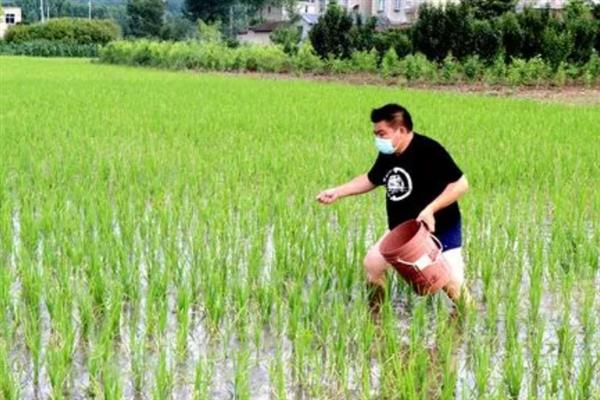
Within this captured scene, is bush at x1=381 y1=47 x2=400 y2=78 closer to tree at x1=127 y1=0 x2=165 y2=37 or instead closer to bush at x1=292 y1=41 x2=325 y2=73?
bush at x1=292 y1=41 x2=325 y2=73

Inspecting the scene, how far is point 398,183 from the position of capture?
374 centimetres

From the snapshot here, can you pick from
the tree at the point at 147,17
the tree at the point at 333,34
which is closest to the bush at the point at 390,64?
the tree at the point at 333,34

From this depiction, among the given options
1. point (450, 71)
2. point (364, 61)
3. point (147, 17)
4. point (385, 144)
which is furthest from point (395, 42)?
point (147, 17)

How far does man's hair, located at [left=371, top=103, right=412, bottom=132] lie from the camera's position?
11.7ft

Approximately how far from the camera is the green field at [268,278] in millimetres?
2959

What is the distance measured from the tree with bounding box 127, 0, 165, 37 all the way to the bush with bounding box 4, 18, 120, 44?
459 centimetres

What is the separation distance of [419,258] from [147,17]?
56.5 m

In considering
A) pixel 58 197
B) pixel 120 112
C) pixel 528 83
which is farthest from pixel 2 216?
pixel 528 83

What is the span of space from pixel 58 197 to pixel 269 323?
2683mm

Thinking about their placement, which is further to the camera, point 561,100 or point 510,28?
point 510,28

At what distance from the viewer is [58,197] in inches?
231

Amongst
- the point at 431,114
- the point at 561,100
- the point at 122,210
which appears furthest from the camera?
the point at 561,100

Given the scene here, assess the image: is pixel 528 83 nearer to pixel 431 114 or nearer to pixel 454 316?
pixel 431 114

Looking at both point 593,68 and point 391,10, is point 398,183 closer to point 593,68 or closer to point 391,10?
point 593,68
